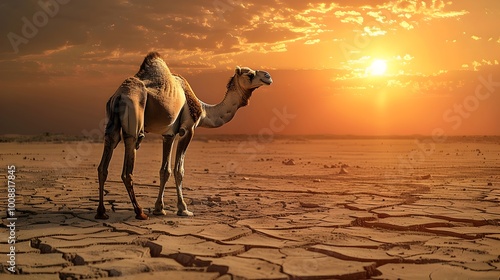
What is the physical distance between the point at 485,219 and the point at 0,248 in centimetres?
543

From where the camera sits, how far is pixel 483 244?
5.32m

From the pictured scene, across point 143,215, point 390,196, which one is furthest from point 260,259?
point 390,196

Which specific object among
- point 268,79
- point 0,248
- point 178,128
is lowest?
point 0,248

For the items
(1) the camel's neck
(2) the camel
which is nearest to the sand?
(2) the camel

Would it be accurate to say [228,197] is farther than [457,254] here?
Yes

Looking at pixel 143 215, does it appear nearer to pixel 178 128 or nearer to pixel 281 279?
pixel 178 128

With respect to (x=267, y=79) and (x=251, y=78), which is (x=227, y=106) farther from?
(x=267, y=79)

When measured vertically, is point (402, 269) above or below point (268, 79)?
below

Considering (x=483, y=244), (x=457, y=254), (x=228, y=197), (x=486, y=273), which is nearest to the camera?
(x=486, y=273)

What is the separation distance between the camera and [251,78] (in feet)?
25.4

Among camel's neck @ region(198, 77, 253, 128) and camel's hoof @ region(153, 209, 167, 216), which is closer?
camel's hoof @ region(153, 209, 167, 216)

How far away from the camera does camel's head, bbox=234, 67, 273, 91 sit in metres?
7.64

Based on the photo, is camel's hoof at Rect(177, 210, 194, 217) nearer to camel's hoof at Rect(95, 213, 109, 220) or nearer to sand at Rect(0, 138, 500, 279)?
sand at Rect(0, 138, 500, 279)

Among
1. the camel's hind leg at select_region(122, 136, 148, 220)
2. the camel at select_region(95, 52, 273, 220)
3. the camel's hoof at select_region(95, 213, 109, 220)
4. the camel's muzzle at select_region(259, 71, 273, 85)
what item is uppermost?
the camel's muzzle at select_region(259, 71, 273, 85)
